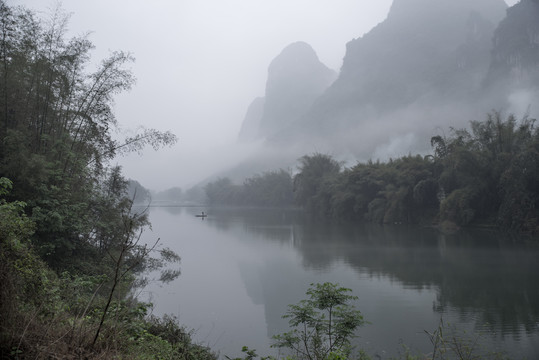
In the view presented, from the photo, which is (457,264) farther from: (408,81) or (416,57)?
(416,57)

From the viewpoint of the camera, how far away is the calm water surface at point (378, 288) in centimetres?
743

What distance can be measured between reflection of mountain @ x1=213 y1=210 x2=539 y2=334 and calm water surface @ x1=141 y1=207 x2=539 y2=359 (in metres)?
0.03

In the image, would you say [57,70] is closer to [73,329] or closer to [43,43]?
[43,43]

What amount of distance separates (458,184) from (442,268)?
14199 millimetres

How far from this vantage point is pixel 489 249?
16.8m

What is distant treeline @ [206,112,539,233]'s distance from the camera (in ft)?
68.6

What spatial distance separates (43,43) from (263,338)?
832 cm

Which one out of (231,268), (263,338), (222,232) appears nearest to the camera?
(263,338)

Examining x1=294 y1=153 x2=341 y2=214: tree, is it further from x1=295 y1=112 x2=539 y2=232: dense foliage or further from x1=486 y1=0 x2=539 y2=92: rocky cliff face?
x1=486 y1=0 x2=539 y2=92: rocky cliff face

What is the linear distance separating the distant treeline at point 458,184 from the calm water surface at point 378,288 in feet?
10.2

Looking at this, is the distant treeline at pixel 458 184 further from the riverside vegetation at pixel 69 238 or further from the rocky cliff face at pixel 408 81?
the rocky cliff face at pixel 408 81

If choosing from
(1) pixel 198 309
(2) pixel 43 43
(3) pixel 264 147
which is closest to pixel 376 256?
A: (1) pixel 198 309

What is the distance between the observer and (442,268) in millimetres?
13562

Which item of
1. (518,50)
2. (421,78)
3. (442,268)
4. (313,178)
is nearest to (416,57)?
(421,78)
